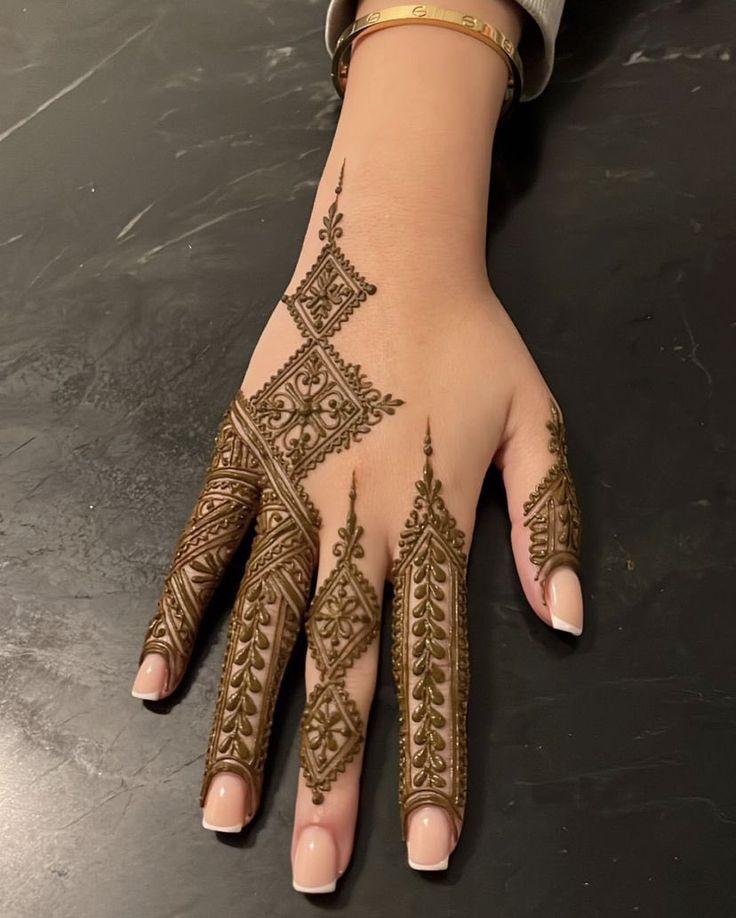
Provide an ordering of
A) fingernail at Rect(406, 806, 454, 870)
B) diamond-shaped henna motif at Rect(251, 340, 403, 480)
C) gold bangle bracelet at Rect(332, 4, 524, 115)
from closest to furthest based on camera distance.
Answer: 1. fingernail at Rect(406, 806, 454, 870)
2. diamond-shaped henna motif at Rect(251, 340, 403, 480)
3. gold bangle bracelet at Rect(332, 4, 524, 115)

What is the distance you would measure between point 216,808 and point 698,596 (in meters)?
0.43

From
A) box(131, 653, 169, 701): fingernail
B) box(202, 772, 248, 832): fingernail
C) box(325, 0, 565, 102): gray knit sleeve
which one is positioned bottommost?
box(202, 772, 248, 832): fingernail

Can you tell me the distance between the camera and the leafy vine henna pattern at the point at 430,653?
607 millimetres

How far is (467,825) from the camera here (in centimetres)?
62

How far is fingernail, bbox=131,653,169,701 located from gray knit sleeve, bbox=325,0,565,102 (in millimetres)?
751

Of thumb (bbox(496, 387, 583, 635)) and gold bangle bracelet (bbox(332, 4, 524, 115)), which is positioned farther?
gold bangle bracelet (bbox(332, 4, 524, 115))

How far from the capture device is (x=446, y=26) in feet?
2.85

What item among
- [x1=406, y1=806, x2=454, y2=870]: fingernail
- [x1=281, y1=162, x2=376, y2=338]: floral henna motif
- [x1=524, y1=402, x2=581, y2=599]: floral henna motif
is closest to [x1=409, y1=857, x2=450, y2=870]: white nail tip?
[x1=406, y1=806, x2=454, y2=870]: fingernail

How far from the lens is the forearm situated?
32.1 inches

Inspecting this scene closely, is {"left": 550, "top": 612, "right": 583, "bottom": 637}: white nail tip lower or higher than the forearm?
lower

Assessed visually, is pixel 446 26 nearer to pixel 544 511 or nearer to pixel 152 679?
pixel 544 511

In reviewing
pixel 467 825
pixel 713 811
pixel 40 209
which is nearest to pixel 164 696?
pixel 467 825

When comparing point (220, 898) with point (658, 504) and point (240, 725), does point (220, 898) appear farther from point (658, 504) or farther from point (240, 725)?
point (658, 504)

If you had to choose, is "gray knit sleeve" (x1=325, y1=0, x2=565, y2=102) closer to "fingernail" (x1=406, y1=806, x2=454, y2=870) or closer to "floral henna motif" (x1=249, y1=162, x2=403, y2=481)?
"floral henna motif" (x1=249, y1=162, x2=403, y2=481)
